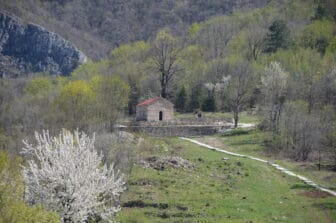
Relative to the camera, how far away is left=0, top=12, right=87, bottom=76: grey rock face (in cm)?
17138

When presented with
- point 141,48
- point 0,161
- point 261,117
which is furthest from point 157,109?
point 141,48

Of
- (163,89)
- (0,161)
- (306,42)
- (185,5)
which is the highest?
(185,5)

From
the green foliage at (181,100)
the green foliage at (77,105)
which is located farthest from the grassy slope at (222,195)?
the green foliage at (181,100)

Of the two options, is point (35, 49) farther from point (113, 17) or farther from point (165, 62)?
point (165, 62)

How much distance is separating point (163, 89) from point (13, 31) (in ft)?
341

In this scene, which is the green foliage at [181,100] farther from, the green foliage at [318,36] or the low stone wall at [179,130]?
the green foliage at [318,36]

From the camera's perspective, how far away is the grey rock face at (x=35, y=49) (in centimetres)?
17138

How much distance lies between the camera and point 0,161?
27.0m

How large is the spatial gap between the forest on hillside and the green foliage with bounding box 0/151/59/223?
0.09m

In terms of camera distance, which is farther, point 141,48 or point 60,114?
point 141,48

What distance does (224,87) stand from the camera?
77562mm

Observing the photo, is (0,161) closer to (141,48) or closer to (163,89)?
(163,89)

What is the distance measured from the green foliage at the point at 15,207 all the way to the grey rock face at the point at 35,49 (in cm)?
15076

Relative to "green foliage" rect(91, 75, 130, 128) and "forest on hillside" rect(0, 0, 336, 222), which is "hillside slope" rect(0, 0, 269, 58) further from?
"green foliage" rect(91, 75, 130, 128)
